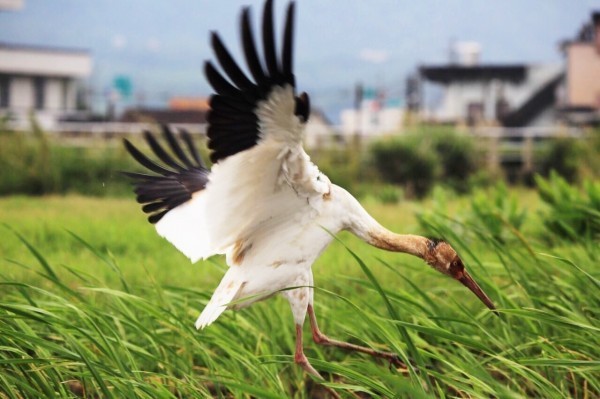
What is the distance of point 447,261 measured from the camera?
3422 millimetres

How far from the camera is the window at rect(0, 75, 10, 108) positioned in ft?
173

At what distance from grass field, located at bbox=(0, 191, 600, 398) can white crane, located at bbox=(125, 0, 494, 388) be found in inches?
8.3

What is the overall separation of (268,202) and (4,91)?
5291 centimetres

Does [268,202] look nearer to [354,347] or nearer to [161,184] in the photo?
[354,347]

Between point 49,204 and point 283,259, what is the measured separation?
354 inches

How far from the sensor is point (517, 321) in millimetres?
3807

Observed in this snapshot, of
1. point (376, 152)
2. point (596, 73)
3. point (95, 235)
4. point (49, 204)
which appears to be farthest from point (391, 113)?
point (95, 235)

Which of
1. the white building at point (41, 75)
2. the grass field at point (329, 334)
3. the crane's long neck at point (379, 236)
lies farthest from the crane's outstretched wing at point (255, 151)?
the white building at point (41, 75)

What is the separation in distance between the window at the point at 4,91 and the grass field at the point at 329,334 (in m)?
49.1

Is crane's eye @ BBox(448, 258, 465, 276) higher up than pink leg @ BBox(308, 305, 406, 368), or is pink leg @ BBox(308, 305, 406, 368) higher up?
crane's eye @ BBox(448, 258, 465, 276)

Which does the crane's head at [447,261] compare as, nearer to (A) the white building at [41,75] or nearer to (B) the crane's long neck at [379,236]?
(B) the crane's long neck at [379,236]

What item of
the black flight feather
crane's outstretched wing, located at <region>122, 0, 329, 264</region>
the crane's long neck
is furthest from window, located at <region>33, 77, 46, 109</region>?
the crane's long neck

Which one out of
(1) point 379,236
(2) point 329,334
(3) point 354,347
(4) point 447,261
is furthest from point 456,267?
(2) point 329,334

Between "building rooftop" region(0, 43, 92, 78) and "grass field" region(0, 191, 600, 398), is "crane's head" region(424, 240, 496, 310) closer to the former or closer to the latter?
"grass field" region(0, 191, 600, 398)
